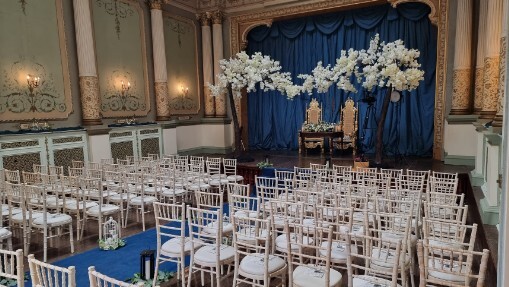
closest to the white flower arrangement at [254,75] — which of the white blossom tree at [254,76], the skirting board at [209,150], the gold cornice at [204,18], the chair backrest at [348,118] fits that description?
the white blossom tree at [254,76]

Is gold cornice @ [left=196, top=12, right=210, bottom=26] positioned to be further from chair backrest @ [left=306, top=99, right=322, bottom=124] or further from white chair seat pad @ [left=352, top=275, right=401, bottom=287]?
white chair seat pad @ [left=352, top=275, right=401, bottom=287]

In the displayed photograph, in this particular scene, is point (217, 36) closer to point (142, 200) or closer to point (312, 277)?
point (142, 200)

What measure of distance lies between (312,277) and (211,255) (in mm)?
→ 1072

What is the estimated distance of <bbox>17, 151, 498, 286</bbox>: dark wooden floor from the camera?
4.15 metres

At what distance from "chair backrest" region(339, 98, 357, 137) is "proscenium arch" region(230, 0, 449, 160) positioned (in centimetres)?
231

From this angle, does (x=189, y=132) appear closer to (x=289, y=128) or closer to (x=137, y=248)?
(x=289, y=128)

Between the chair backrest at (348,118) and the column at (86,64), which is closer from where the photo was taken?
the column at (86,64)

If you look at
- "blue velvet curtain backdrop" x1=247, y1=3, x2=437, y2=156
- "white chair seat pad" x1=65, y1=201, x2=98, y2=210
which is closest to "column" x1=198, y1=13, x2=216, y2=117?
"blue velvet curtain backdrop" x1=247, y1=3, x2=437, y2=156

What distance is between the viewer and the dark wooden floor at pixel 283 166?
415 cm

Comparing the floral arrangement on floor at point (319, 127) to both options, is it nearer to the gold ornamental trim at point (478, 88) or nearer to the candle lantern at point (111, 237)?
the gold ornamental trim at point (478, 88)

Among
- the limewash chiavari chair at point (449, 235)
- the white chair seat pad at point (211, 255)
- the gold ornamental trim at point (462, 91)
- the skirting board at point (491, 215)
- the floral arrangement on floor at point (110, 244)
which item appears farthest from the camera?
the gold ornamental trim at point (462, 91)

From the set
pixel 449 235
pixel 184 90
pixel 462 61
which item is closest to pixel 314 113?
pixel 184 90

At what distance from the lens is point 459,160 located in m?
9.05

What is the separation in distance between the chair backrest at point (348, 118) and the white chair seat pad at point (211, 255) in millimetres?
8390
